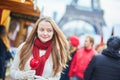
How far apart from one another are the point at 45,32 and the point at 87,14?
43076 millimetres

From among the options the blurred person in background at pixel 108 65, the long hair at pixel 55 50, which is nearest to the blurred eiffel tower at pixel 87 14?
the blurred person in background at pixel 108 65

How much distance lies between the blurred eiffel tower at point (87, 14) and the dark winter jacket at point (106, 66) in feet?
106

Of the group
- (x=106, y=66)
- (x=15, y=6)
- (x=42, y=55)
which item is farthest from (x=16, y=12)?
(x=42, y=55)

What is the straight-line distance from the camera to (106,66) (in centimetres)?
755

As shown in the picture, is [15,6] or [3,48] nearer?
[3,48]

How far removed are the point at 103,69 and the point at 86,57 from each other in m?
4.16

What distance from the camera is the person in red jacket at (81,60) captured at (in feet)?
38.2

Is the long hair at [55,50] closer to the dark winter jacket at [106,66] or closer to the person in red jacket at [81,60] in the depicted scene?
the dark winter jacket at [106,66]

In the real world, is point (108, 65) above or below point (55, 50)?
below

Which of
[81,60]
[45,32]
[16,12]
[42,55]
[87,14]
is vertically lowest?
[87,14]

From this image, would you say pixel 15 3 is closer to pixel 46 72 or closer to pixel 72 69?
pixel 72 69

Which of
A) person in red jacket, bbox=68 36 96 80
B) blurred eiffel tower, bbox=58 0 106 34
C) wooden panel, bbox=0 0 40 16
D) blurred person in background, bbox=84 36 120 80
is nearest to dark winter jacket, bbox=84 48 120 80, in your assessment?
blurred person in background, bbox=84 36 120 80

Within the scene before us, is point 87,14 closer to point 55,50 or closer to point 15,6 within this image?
point 15,6

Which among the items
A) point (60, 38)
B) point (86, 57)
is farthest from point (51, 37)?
point (86, 57)
